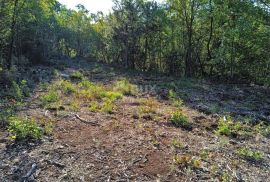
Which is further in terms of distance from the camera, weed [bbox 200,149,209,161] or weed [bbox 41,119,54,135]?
weed [bbox 41,119,54,135]

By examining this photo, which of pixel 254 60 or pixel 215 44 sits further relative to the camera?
pixel 215 44

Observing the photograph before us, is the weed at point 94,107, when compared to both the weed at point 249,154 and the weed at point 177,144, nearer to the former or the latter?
the weed at point 177,144

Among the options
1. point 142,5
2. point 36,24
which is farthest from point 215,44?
point 36,24

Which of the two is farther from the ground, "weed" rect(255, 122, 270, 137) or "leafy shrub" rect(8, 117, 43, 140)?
"leafy shrub" rect(8, 117, 43, 140)

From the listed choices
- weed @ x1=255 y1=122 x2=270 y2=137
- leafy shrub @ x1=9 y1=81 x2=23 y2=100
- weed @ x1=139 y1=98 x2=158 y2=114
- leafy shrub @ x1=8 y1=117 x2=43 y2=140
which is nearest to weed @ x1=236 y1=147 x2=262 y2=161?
weed @ x1=255 y1=122 x2=270 y2=137

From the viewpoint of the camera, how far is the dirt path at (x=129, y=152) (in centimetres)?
615

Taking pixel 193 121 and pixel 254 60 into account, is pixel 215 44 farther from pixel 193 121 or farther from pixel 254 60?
pixel 193 121

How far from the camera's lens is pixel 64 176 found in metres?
Result: 5.96

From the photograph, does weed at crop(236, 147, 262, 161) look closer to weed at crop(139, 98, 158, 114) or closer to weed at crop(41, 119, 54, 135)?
weed at crop(139, 98, 158, 114)

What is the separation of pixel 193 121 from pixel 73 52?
6663 centimetres

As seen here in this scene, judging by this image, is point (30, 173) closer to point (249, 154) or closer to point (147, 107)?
point (249, 154)

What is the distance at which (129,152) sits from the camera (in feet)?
23.2

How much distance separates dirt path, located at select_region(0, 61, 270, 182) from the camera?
6152mm

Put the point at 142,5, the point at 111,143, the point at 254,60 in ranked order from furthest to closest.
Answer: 1. the point at 142,5
2. the point at 254,60
3. the point at 111,143
